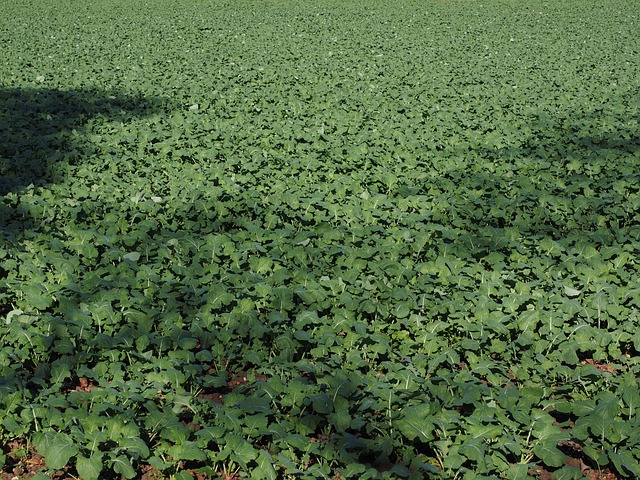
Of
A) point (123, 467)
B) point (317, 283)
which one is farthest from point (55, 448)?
point (317, 283)

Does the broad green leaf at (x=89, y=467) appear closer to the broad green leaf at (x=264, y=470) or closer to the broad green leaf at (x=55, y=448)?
the broad green leaf at (x=55, y=448)

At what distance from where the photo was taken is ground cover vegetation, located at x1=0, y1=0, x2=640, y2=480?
3365 mm

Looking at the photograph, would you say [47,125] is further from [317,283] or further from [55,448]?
[55,448]

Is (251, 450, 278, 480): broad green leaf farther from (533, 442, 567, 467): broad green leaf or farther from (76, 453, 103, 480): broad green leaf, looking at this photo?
(533, 442, 567, 467): broad green leaf

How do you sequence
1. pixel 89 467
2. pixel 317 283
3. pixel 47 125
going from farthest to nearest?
pixel 47 125, pixel 317 283, pixel 89 467

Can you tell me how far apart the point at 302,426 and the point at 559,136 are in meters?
6.47

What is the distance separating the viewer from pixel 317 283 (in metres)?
4.79

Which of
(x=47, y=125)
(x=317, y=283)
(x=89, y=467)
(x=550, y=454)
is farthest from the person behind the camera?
(x=47, y=125)

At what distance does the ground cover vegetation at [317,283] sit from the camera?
3365mm

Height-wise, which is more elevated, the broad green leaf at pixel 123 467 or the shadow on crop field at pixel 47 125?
the broad green leaf at pixel 123 467

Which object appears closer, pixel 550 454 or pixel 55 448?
pixel 55 448

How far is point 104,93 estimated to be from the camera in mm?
10641

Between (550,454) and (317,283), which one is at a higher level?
(550,454)

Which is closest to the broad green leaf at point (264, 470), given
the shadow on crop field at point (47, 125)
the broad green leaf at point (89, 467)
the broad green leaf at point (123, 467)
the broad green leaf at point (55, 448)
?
the broad green leaf at point (123, 467)
